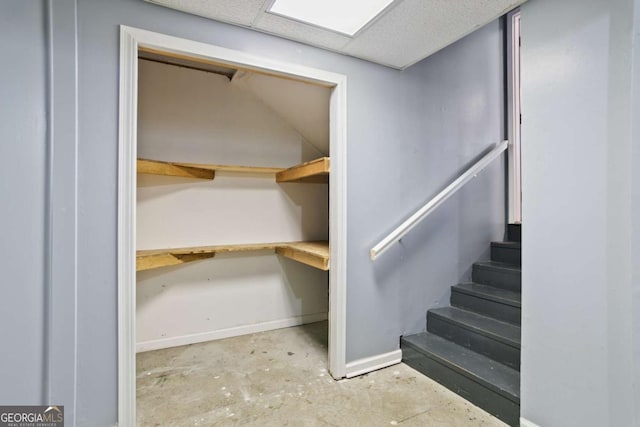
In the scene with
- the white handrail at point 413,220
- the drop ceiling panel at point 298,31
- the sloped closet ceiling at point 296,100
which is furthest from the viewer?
the sloped closet ceiling at point 296,100

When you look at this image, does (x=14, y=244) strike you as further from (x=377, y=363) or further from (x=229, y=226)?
(x=377, y=363)

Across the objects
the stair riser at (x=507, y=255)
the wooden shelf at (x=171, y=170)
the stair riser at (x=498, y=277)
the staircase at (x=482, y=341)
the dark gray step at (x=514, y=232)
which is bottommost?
the staircase at (x=482, y=341)

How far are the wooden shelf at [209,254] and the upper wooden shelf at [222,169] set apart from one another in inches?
23.2

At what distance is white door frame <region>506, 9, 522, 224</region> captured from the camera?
277 cm

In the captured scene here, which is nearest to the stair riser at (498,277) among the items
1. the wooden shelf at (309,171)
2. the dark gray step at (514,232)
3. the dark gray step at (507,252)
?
the dark gray step at (507,252)

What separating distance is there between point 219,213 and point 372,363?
5.81 ft

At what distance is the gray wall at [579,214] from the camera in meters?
1.13

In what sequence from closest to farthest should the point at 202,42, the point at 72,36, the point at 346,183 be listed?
the point at 72,36, the point at 202,42, the point at 346,183

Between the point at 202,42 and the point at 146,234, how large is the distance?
156 cm

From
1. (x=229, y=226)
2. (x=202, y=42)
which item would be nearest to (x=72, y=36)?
(x=202, y=42)

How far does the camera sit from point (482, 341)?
189cm

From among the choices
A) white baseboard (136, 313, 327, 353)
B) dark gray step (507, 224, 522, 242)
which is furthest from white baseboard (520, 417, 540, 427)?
white baseboard (136, 313, 327, 353)

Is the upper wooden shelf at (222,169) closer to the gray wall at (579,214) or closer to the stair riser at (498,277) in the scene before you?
the gray wall at (579,214)

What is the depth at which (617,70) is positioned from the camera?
1150mm
